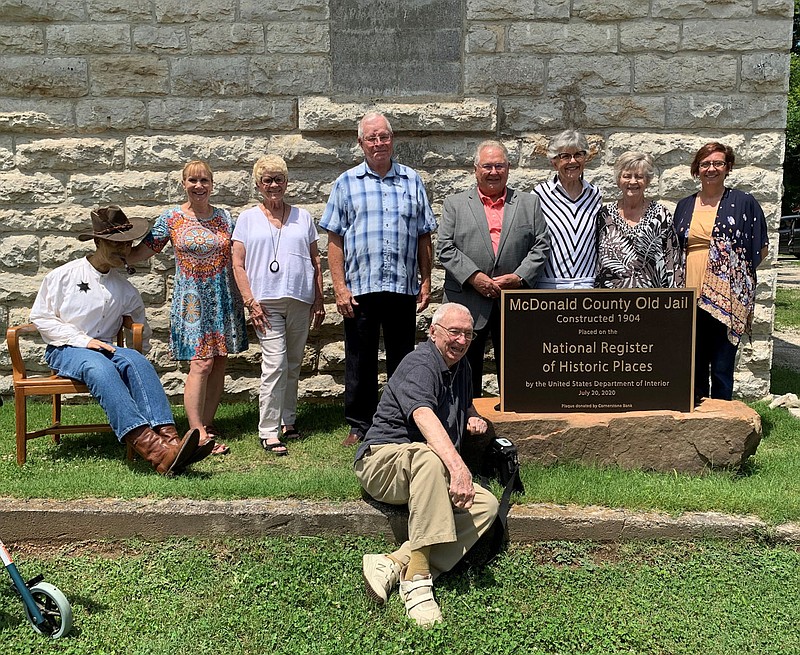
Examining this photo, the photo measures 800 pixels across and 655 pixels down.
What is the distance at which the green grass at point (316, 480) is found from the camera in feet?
14.0

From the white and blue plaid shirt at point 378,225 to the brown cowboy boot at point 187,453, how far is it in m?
1.36

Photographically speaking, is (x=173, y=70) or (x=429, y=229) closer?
(x=429, y=229)

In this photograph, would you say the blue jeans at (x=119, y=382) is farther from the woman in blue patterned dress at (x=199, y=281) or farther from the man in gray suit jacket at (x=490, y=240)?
the man in gray suit jacket at (x=490, y=240)

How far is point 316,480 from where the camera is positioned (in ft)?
14.7

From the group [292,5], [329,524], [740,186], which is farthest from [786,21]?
[329,524]

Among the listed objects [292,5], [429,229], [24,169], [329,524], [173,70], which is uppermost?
[292,5]

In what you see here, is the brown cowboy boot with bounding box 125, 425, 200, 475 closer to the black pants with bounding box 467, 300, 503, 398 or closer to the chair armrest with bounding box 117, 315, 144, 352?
the chair armrest with bounding box 117, 315, 144, 352

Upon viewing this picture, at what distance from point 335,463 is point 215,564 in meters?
1.25

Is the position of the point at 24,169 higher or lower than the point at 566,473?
higher

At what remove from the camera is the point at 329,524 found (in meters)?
4.09

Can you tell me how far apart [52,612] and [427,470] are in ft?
5.72

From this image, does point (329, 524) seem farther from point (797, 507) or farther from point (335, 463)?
point (797, 507)

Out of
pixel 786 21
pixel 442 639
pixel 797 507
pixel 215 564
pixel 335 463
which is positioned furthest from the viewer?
pixel 786 21

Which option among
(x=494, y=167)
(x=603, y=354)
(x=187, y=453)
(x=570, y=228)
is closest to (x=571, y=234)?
(x=570, y=228)
